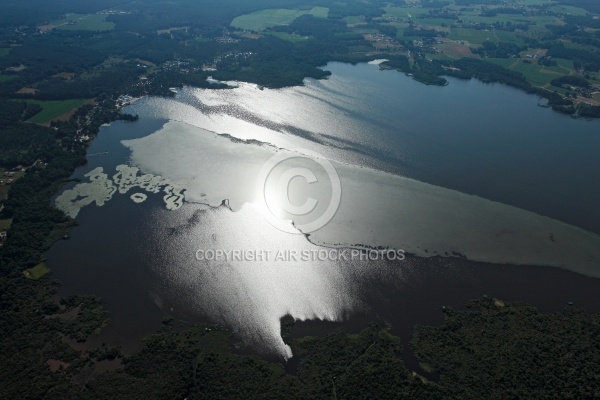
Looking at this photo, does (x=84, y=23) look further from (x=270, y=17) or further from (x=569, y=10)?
(x=569, y=10)

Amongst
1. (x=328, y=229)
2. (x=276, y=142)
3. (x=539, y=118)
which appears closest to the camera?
(x=328, y=229)

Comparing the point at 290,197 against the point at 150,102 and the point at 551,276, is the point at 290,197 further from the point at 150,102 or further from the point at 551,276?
the point at 150,102

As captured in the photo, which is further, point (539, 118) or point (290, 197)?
point (539, 118)

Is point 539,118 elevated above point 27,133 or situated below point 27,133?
above

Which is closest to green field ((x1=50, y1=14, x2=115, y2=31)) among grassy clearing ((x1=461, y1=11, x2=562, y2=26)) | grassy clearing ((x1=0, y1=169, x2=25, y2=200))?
grassy clearing ((x1=0, y1=169, x2=25, y2=200))

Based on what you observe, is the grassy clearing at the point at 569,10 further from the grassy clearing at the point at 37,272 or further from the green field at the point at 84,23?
the grassy clearing at the point at 37,272

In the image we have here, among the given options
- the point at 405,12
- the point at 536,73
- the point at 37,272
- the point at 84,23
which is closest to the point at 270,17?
the point at 405,12

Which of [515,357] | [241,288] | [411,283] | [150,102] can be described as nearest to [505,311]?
[515,357]

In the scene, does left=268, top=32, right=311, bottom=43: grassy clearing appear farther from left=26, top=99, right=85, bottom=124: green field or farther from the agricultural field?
left=26, top=99, right=85, bottom=124: green field
